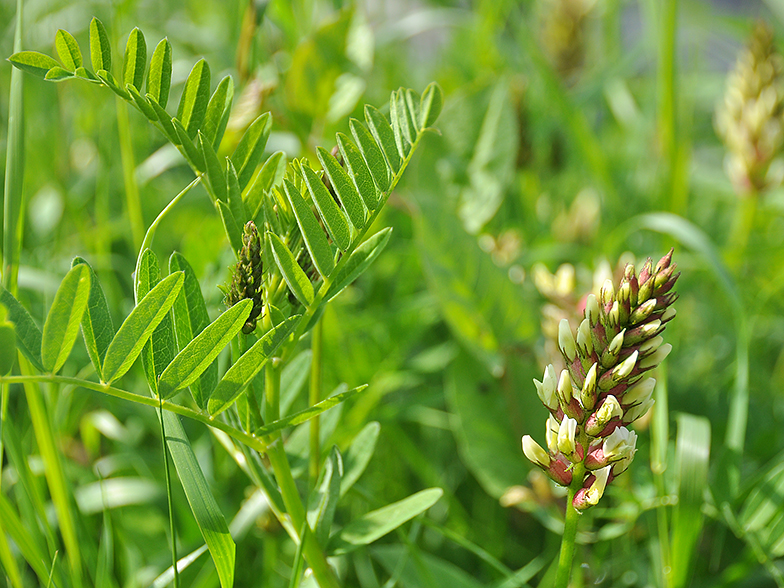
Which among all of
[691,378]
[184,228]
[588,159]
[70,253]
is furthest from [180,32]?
[691,378]

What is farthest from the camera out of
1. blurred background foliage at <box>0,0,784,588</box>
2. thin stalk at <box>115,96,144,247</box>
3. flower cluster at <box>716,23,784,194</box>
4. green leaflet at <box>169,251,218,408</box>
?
flower cluster at <box>716,23,784,194</box>

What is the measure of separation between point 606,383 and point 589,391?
0.04 feet

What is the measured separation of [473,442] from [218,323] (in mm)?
526

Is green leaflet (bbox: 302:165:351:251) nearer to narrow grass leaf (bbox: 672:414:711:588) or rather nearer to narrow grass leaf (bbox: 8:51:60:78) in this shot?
narrow grass leaf (bbox: 8:51:60:78)

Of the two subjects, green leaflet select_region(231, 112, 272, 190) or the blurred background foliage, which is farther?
the blurred background foliage

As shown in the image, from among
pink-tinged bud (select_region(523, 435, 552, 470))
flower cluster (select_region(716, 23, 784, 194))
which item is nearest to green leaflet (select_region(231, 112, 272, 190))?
pink-tinged bud (select_region(523, 435, 552, 470))

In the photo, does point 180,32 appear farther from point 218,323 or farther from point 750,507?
point 750,507

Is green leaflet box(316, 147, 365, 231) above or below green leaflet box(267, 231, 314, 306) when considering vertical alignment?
above

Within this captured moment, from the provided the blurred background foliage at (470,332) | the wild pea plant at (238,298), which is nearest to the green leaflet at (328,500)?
the wild pea plant at (238,298)

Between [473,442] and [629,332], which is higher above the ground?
[629,332]

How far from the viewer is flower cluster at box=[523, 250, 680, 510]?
0.42 meters

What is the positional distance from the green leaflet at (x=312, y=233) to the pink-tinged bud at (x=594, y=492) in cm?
23

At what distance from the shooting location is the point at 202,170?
0.51 metres

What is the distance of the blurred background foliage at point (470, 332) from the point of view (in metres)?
0.78
